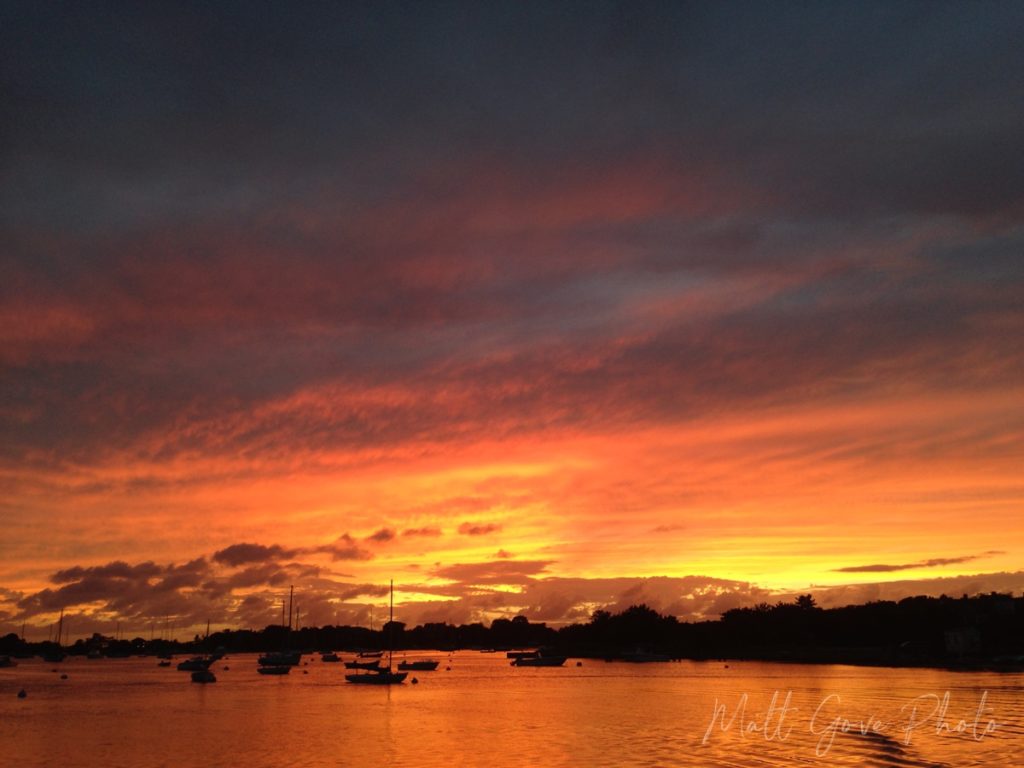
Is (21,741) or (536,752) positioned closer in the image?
(536,752)

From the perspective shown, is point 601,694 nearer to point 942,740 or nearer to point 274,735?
point 274,735

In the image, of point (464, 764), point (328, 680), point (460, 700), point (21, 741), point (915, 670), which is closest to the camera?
point (464, 764)

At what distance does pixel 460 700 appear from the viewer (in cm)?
11612

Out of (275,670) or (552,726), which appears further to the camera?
(275,670)

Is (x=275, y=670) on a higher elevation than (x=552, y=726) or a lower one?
lower

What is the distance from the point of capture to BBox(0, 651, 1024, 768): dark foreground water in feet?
191

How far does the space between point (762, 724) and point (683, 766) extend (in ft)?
82.4

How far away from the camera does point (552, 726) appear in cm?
7950

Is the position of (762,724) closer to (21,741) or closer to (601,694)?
(601,694)

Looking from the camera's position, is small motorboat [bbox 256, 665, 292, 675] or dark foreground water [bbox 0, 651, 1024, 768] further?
small motorboat [bbox 256, 665, 292, 675]

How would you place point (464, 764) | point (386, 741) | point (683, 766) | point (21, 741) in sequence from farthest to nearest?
1. point (21, 741)
2. point (386, 741)
3. point (464, 764)
4. point (683, 766)

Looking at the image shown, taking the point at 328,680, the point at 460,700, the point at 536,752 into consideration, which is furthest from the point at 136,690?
the point at 536,752

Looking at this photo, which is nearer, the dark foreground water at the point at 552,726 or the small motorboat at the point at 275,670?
the dark foreground water at the point at 552,726

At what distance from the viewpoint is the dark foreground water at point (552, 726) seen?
58.3 meters
